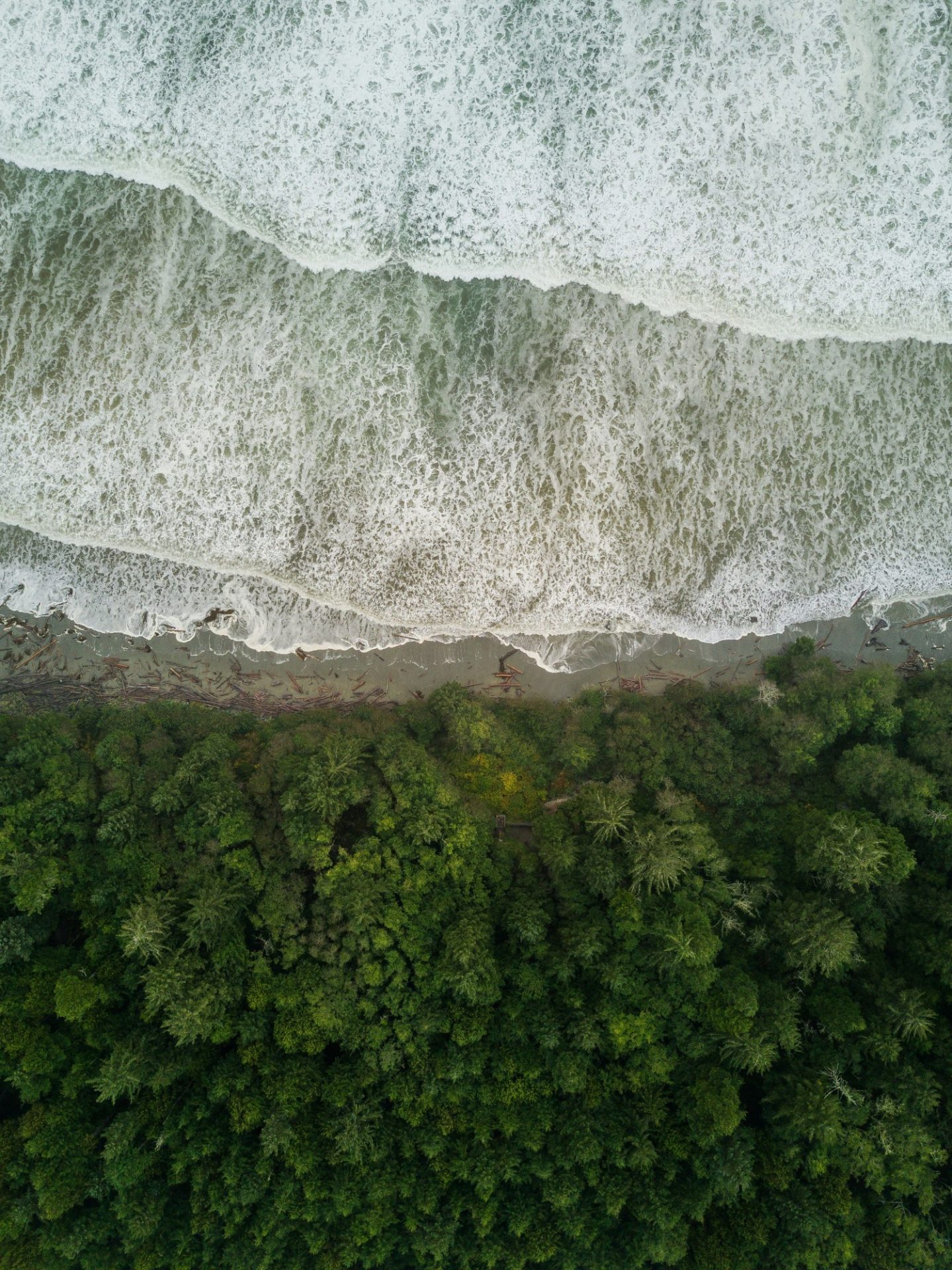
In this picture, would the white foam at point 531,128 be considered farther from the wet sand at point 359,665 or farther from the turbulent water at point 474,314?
the wet sand at point 359,665

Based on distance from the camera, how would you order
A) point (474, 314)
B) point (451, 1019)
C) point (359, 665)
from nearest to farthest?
point (451, 1019), point (474, 314), point (359, 665)

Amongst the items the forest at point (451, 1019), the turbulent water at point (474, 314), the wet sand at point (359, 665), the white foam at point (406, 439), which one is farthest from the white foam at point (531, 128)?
the forest at point (451, 1019)

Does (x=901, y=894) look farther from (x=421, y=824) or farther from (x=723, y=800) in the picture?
(x=421, y=824)

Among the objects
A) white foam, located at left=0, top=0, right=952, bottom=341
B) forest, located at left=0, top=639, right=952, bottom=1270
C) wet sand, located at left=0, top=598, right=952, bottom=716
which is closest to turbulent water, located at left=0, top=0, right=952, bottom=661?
white foam, located at left=0, top=0, right=952, bottom=341

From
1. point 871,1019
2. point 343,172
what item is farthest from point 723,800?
point 343,172

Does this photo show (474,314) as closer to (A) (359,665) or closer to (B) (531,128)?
(B) (531,128)

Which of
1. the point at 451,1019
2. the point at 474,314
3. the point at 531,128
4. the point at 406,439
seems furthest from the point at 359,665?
the point at 531,128

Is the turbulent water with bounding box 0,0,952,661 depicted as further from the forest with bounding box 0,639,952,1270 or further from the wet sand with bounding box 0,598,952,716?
the forest with bounding box 0,639,952,1270
